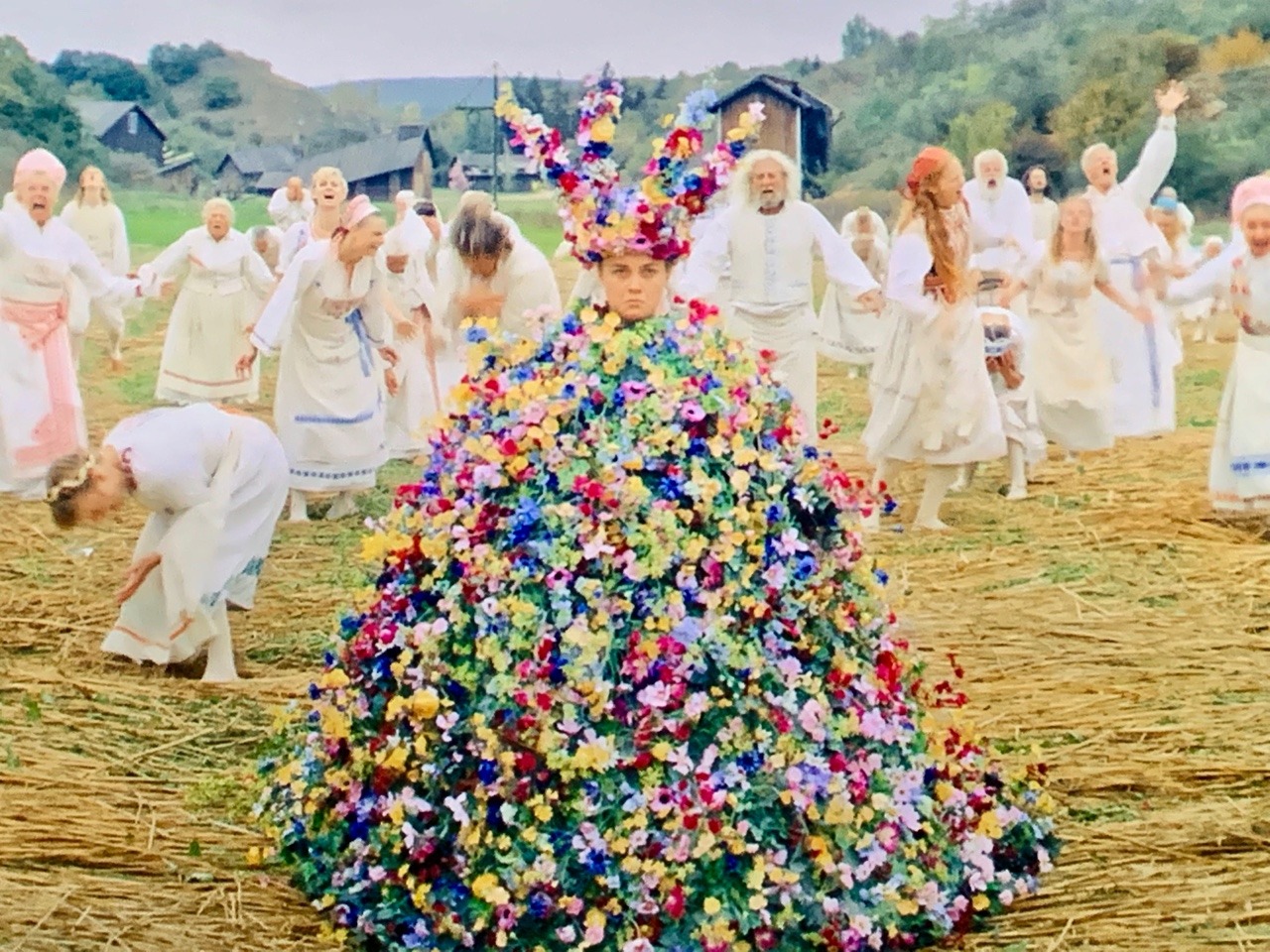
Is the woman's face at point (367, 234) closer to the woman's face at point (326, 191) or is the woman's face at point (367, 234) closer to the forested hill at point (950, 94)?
the woman's face at point (326, 191)

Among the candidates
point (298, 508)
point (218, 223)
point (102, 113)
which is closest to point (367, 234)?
point (298, 508)

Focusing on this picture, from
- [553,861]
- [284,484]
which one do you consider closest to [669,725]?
[553,861]

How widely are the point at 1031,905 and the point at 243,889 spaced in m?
1.62

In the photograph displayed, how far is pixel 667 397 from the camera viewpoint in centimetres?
355

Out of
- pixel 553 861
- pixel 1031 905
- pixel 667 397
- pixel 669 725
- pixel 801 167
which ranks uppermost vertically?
pixel 801 167

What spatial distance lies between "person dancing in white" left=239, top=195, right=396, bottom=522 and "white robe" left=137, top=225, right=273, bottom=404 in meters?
3.53

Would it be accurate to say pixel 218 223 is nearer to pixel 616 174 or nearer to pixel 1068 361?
pixel 1068 361

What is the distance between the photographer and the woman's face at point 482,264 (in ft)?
26.0

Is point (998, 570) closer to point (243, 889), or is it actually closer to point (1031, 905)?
point (1031, 905)

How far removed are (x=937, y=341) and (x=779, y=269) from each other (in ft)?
3.03

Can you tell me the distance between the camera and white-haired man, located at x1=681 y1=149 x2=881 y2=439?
8.01 meters

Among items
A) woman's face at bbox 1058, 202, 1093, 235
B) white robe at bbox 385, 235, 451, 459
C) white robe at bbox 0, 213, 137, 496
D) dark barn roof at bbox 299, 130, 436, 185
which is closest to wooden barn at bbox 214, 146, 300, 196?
dark barn roof at bbox 299, 130, 436, 185

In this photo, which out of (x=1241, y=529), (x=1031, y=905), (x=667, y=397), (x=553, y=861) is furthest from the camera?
(x=1241, y=529)

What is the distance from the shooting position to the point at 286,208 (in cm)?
1297
